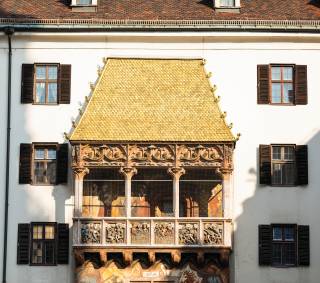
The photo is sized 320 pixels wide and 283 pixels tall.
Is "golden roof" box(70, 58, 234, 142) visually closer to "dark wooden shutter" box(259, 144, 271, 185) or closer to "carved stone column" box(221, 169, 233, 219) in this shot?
"carved stone column" box(221, 169, 233, 219)

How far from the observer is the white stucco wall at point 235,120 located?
35594 millimetres

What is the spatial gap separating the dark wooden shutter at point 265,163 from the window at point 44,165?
25.4 ft

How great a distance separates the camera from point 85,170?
1375 inches

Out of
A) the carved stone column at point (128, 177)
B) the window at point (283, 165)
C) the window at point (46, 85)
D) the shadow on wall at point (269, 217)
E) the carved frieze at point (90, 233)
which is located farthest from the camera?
the window at point (46, 85)

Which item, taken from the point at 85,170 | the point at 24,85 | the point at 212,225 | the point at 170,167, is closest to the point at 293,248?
the point at 212,225

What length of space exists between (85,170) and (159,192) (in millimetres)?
3251

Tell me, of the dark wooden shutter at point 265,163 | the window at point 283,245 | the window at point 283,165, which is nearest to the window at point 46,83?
the dark wooden shutter at point 265,163

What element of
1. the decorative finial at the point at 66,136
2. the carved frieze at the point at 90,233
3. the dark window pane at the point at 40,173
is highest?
the decorative finial at the point at 66,136

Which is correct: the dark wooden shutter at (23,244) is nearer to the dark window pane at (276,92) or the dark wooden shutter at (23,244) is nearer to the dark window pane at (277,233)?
the dark window pane at (277,233)

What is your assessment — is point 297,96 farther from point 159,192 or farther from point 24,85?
point 24,85

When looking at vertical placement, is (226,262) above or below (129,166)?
below

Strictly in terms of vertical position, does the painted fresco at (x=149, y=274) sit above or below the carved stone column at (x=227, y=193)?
below

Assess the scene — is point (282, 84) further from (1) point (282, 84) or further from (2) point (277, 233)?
(2) point (277, 233)

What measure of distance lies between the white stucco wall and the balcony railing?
131 cm
